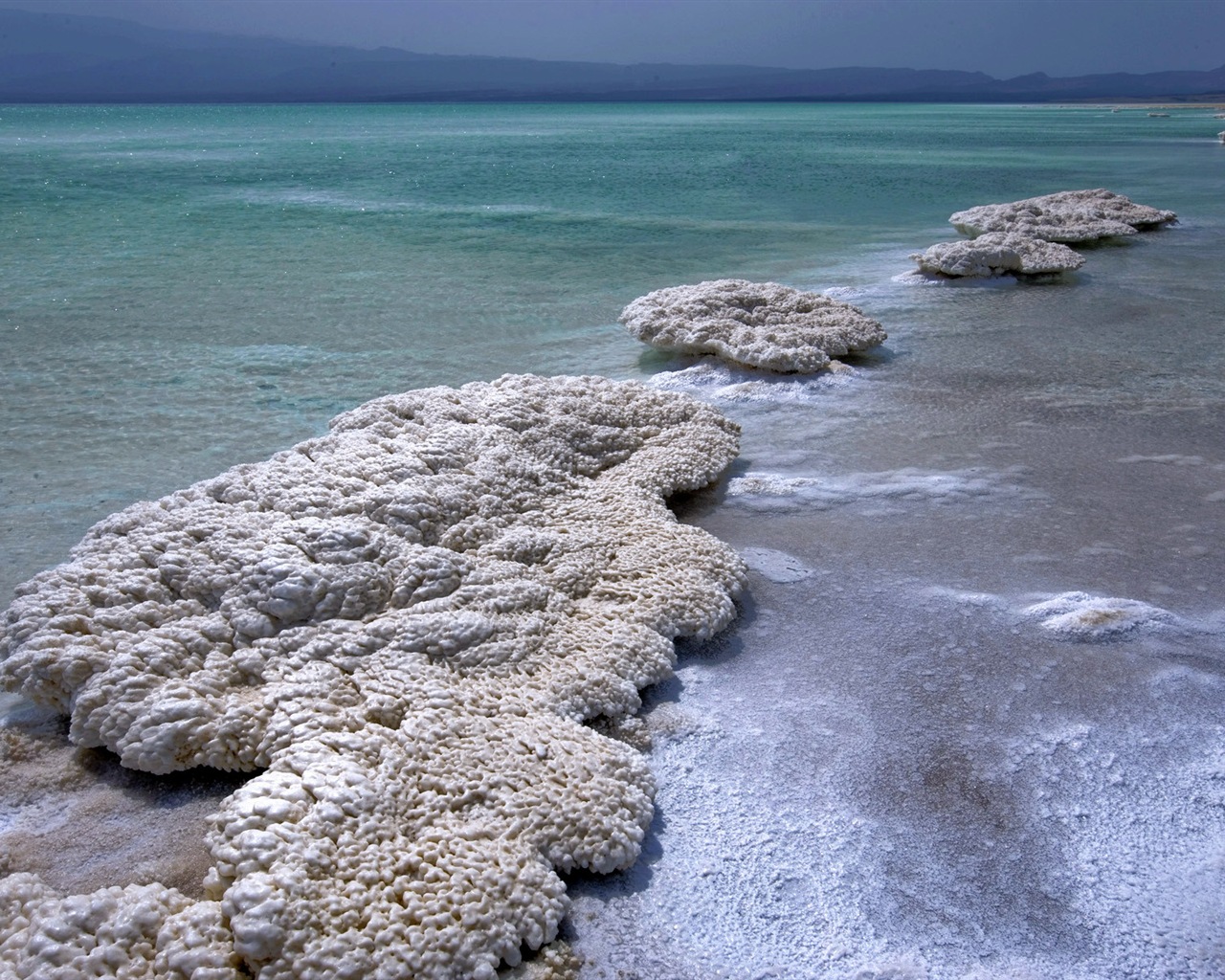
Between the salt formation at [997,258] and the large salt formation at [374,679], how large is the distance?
15.1 feet

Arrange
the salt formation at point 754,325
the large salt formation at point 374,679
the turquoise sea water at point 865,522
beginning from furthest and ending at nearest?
the salt formation at point 754,325
the turquoise sea water at point 865,522
the large salt formation at point 374,679

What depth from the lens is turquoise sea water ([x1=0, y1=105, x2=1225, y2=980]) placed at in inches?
67.6

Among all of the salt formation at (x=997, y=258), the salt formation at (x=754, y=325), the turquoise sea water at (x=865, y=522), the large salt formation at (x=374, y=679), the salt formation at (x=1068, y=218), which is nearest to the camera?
the large salt formation at (x=374, y=679)

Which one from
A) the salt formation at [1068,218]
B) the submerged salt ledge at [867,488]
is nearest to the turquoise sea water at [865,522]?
the submerged salt ledge at [867,488]

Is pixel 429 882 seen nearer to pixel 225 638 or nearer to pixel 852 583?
pixel 225 638

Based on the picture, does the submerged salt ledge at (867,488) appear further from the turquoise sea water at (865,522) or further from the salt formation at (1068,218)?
the salt formation at (1068,218)

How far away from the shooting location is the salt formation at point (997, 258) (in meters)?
7.00

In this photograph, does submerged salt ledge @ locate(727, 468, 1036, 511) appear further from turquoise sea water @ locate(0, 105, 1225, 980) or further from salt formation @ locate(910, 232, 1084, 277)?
salt formation @ locate(910, 232, 1084, 277)

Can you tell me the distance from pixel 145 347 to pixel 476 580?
14.1 ft

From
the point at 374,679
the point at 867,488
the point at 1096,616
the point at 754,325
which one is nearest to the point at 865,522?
the point at 867,488

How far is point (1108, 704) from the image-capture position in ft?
7.29

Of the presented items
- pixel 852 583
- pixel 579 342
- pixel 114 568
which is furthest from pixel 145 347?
pixel 852 583

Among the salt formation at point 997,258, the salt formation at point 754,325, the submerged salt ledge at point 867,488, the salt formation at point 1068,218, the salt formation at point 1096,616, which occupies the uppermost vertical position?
the salt formation at point 1068,218

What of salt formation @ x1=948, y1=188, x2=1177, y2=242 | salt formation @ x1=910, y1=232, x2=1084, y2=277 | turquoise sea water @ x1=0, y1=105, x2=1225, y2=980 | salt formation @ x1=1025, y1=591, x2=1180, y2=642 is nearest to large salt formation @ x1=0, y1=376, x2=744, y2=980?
turquoise sea water @ x1=0, y1=105, x2=1225, y2=980
